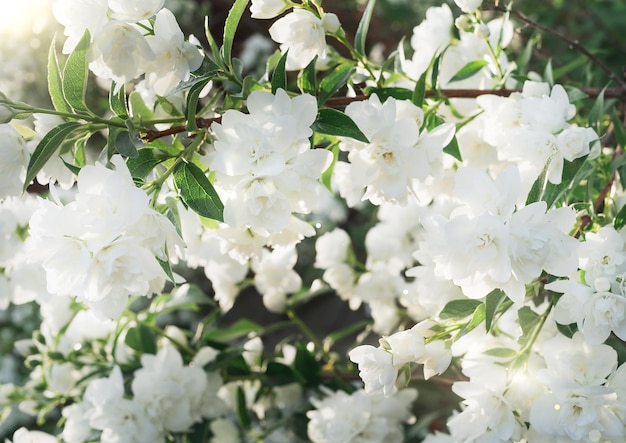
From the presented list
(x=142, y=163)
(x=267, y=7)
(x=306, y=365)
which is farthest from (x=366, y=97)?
(x=306, y=365)

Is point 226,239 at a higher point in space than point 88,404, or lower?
higher

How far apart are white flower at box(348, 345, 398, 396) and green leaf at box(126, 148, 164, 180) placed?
250mm

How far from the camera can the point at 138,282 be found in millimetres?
569

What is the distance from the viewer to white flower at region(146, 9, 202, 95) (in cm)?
60

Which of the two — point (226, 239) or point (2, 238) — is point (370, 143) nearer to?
point (226, 239)

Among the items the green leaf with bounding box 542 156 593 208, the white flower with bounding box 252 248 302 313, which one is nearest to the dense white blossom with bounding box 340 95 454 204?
the green leaf with bounding box 542 156 593 208

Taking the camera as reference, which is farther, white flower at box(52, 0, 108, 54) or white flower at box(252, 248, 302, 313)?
white flower at box(252, 248, 302, 313)

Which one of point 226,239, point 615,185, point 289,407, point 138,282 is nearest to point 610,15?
point 615,185

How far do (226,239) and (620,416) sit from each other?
1.35 ft

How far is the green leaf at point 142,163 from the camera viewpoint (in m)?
0.61

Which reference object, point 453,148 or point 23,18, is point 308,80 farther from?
point 23,18

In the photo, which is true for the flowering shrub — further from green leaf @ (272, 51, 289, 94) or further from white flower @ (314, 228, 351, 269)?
white flower @ (314, 228, 351, 269)

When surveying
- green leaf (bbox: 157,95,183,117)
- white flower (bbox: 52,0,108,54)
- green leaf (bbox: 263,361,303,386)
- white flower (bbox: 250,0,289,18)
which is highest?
white flower (bbox: 52,0,108,54)

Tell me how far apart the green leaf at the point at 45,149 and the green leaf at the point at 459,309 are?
Result: 0.38m
